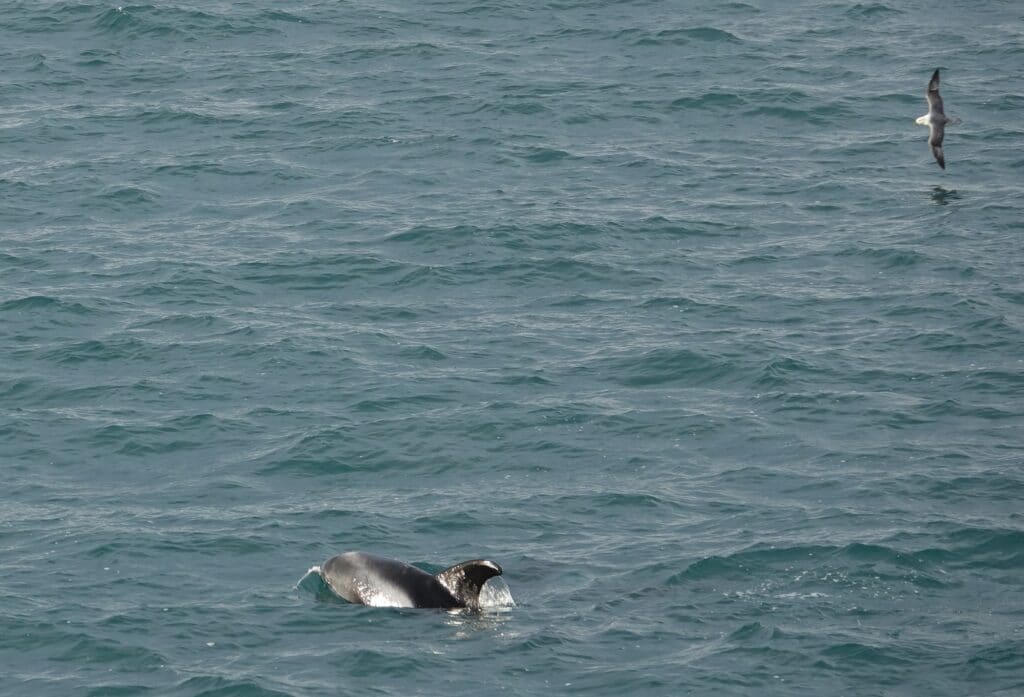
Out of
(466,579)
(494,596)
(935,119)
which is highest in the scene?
(935,119)

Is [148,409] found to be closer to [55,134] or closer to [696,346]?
[696,346]

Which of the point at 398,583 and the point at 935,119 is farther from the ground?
the point at 935,119

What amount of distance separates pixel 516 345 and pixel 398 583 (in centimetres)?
1031

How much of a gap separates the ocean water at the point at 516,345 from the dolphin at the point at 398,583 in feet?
0.88

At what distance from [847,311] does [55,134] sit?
73.5 feet

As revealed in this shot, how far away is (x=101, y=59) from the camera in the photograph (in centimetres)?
4991

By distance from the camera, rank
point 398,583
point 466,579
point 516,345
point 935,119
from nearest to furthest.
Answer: point 466,579, point 398,583, point 516,345, point 935,119

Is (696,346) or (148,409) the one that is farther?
(696,346)

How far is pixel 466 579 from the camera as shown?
73.4 feet

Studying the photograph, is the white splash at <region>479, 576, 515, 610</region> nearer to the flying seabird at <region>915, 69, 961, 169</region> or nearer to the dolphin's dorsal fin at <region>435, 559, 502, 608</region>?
the dolphin's dorsal fin at <region>435, 559, 502, 608</region>

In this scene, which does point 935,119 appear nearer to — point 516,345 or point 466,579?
point 516,345

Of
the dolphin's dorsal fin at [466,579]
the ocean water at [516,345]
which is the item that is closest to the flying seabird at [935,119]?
the ocean water at [516,345]

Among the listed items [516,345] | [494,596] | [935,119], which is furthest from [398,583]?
[935,119]

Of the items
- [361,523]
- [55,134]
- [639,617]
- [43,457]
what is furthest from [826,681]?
[55,134]
